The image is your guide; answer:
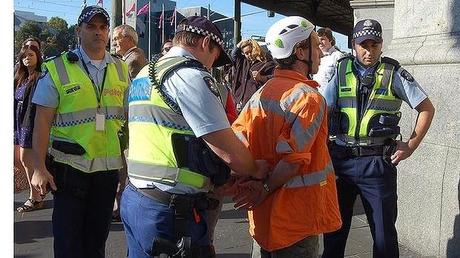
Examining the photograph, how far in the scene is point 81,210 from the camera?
3389 millimetres

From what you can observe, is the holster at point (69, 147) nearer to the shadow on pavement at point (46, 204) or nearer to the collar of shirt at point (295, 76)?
the collar of shirt at point (295, 76)

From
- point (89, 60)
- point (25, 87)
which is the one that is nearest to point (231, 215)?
point (25, 87)

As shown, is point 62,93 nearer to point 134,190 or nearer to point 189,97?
point 134,190

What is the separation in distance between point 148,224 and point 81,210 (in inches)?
46.1

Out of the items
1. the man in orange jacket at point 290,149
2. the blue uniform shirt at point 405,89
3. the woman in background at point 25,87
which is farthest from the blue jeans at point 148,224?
the woman in background at point 25,87

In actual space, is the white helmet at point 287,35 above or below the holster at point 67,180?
above

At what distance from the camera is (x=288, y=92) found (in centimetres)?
258

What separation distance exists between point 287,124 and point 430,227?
7.86ft

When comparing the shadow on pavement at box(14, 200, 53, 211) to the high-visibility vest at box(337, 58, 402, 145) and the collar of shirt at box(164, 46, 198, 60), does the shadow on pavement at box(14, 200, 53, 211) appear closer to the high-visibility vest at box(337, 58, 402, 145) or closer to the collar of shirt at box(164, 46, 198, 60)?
the high-visibility vest at box(337, 58, 402, 145)

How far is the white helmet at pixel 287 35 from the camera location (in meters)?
2.67

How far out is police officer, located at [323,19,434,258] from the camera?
11.7 ft

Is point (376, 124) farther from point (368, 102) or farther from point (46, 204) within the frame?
point (46, 204)

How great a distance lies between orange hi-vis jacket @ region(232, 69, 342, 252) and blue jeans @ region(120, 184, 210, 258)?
1.26 feet

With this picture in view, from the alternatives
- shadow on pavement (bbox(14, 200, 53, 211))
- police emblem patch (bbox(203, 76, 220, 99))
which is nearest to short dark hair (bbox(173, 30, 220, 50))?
police emblem patch (bbox(203, 76, 220, 99))
